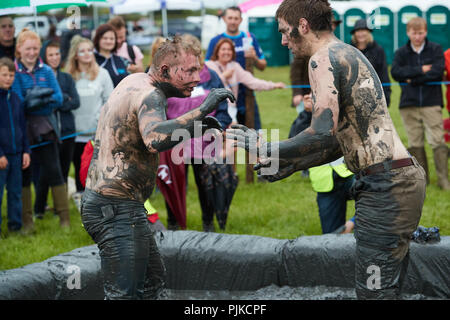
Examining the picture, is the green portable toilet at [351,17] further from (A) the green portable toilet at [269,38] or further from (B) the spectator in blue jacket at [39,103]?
(B) the spectator in blue jacket at [39,103]

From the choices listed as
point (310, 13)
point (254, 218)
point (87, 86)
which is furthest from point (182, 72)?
point (87, 86)

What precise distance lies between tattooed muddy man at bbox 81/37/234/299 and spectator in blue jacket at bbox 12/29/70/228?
311 cm

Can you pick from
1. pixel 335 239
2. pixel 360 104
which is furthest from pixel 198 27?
pixel 360 104

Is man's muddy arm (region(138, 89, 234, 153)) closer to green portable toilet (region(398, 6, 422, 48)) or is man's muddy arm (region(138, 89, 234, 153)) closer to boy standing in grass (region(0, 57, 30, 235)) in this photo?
boy standing in grass (region(0, 57, 30, 235))

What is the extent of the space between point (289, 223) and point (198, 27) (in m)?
21.4

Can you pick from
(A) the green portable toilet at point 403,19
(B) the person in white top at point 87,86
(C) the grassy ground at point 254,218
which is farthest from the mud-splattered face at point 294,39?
(A) the green portable toilet at point 403,19

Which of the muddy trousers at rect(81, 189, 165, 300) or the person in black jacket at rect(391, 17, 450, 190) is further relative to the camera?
the person in black jacket at rect(391, 17, 450, 190)

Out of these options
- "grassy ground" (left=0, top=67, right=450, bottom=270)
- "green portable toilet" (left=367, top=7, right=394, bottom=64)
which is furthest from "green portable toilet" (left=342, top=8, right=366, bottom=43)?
"grassy ground" (left=0, top=67, right=450, bottom=270)

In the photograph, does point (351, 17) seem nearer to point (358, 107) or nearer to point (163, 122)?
point (358, 107)

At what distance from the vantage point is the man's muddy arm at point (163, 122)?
3.35 meters

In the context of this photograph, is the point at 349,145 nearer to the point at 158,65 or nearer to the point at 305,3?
the point at 305,3

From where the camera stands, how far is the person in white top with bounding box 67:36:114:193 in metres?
7.41

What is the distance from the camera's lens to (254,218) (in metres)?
7.20

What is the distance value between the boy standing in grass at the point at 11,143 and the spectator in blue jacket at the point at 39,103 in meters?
0.19
